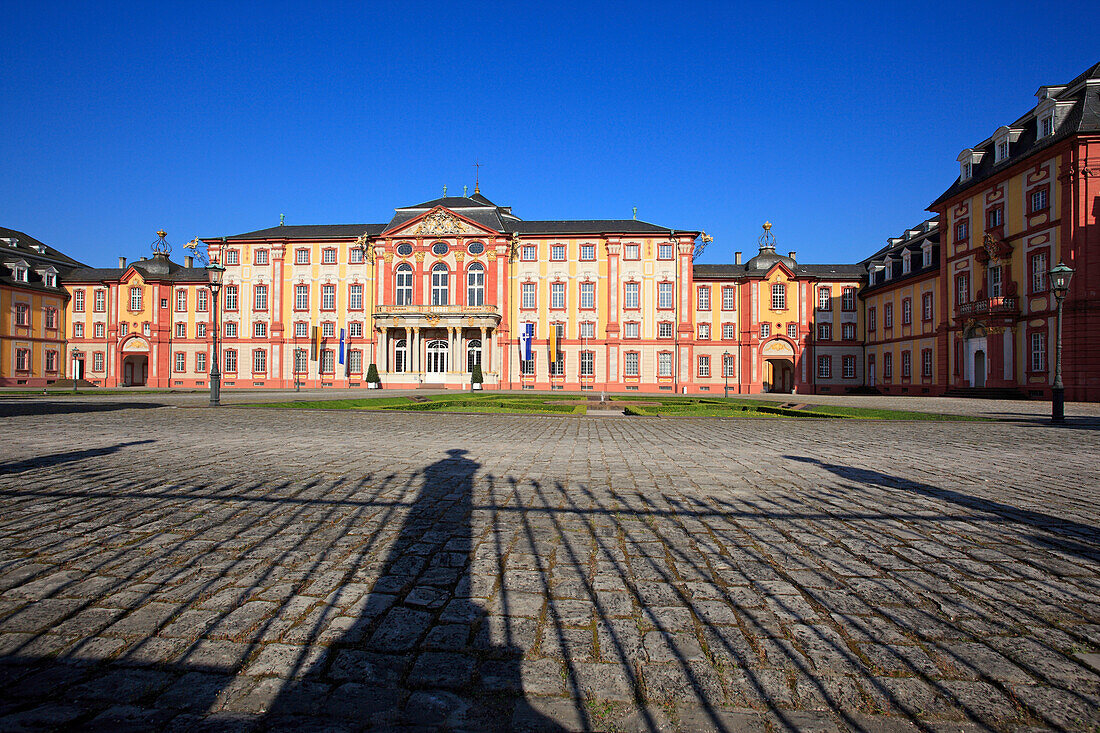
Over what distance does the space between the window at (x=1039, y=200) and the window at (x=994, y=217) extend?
239 cm

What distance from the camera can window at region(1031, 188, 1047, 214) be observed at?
2861 centimetres

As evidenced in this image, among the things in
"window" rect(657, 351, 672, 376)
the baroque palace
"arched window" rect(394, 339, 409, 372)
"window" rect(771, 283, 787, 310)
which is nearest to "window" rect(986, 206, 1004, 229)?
the baroque palace

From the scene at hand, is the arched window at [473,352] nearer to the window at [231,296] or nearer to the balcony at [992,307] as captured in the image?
the window at [231,296]

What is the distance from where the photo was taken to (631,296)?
1996 inches

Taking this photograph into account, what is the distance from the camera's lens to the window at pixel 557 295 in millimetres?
51031

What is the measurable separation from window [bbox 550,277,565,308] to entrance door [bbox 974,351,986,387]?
30243 millimetres

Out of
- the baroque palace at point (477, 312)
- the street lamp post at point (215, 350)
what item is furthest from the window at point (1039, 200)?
the street lamp post at point (215, 350)

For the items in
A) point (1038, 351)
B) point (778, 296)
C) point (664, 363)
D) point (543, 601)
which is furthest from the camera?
Result: point (778, 296)

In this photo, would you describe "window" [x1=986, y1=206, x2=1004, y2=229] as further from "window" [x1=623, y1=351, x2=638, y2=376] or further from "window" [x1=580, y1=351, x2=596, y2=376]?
"window" [x1=580, y1=351, x2=596, y2=376]

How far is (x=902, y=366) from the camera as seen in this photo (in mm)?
43500

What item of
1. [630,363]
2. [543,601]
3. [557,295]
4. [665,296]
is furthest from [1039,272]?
[543,601]

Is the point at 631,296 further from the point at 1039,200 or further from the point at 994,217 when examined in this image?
the point at 1039,200

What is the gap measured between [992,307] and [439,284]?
133 feet

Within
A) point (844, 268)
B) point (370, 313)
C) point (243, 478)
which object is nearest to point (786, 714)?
point (243, 478)
